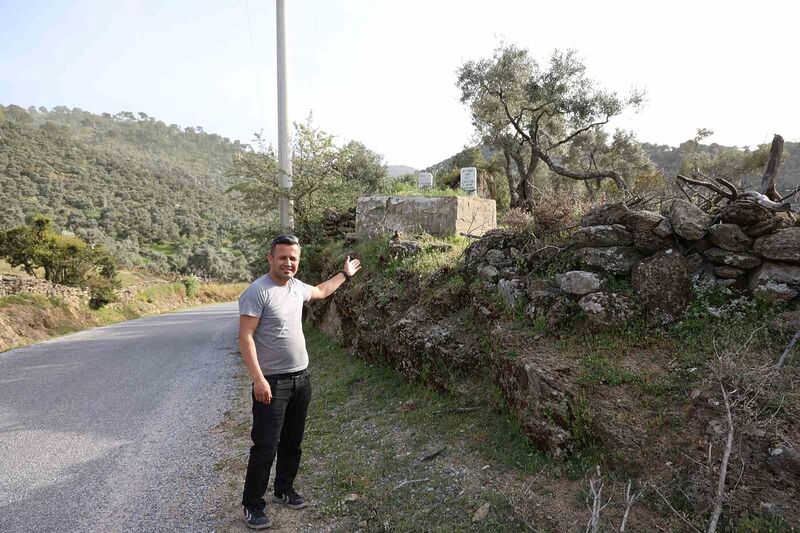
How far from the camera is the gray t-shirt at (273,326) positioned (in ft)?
10.9

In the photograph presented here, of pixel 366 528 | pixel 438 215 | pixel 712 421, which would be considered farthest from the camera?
pixel 438 215

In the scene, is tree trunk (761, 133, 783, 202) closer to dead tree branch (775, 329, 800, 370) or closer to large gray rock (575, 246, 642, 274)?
large gray rock (575, 246, 642, 274)

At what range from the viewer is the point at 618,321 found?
3879mm

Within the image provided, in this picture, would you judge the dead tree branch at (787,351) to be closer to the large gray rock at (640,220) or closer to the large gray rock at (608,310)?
the large gray rock at (608,310)

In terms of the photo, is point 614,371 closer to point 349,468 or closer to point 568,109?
point 349,468

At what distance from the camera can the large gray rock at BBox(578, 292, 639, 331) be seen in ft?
12.7

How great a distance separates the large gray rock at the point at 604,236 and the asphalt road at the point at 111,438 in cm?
397

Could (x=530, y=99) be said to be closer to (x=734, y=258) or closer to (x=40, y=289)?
(x=734, y=258)

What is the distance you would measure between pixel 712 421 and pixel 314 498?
9.70 ft

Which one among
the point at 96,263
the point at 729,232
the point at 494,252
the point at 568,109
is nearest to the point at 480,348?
the point at 494,252

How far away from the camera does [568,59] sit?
1437 cm

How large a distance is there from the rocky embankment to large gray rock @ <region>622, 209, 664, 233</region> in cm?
1

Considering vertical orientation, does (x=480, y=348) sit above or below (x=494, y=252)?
below

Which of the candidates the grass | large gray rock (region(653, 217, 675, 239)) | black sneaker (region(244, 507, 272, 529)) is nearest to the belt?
black sneaker (region(244, 507, 272, 529))
